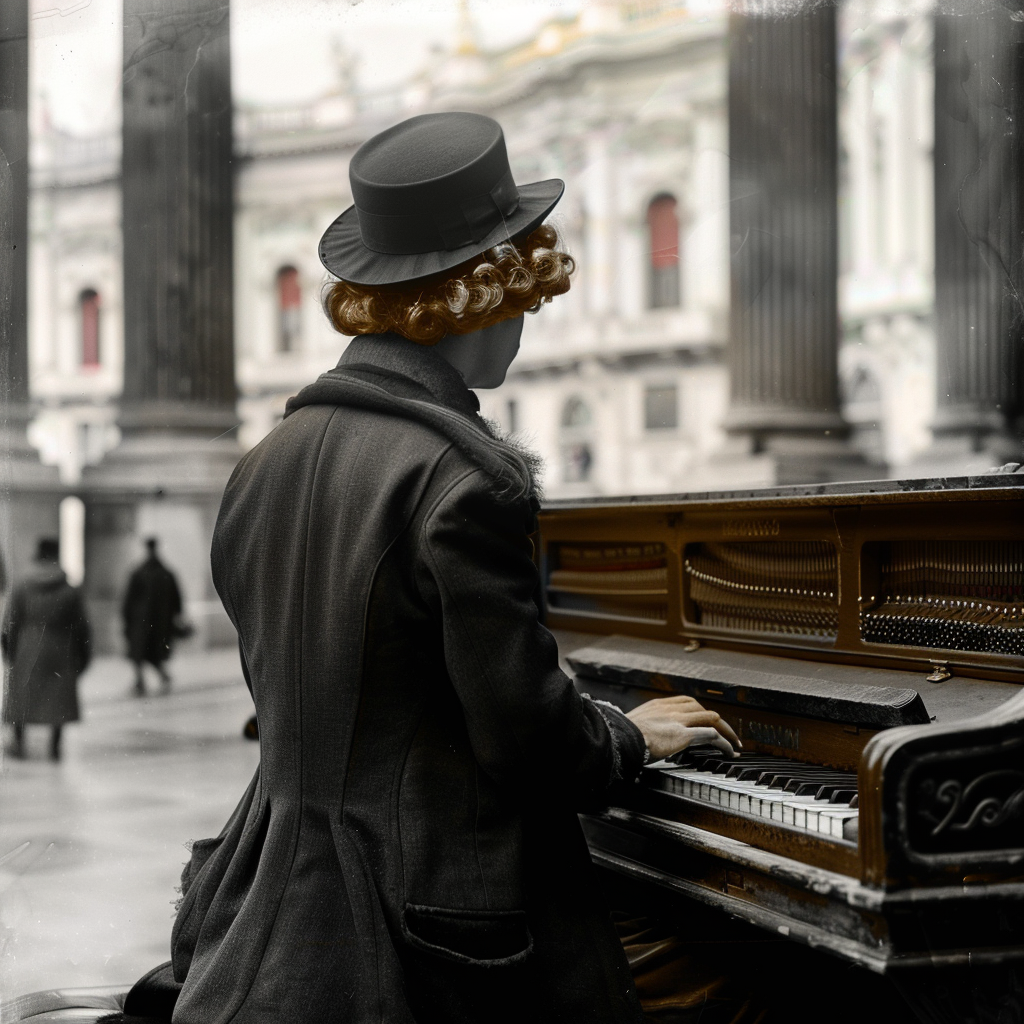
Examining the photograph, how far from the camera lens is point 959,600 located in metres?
2.06

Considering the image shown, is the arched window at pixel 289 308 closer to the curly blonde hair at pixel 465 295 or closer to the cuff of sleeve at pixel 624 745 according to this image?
the curly blonde hair at pixel 465 295

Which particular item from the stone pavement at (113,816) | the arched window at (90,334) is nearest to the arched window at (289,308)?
the arched window at (90,334)

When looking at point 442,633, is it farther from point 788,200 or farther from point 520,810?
point 788,200

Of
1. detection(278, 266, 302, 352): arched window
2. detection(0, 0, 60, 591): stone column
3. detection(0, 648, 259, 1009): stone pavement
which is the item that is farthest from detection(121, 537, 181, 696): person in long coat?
detection(278, 266, 302, 352): arched window

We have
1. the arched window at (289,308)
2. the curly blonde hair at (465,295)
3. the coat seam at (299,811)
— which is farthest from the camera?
the arched window at (289,308)

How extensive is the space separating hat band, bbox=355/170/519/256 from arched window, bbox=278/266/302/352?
63.1ft

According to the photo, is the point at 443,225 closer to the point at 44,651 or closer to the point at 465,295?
the point at 465,295

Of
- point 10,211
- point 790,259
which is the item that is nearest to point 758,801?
point 10,211

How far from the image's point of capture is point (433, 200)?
1738 mm

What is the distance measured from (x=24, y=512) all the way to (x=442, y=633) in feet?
19.2

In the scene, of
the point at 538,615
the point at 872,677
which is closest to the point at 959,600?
the point at 872,677

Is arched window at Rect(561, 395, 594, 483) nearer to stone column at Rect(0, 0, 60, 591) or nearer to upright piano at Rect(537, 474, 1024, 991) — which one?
stone column at Rect(0, 0, 60, 591)

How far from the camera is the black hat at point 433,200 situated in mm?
1729

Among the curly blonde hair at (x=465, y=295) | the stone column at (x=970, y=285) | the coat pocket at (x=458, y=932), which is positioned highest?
the stone column at (x=970, y=285)
